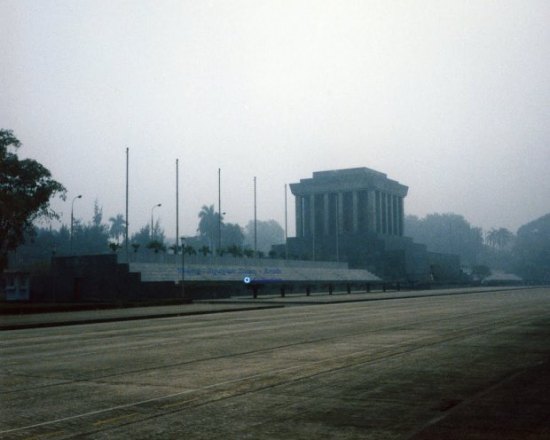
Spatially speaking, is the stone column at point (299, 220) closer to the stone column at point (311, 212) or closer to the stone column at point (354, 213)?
the stone column at point (311, 212)

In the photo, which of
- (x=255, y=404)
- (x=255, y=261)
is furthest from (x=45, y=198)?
(x=255, y=404)

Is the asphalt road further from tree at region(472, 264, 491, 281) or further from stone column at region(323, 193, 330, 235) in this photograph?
tree at region(472, 264, 491, 281)

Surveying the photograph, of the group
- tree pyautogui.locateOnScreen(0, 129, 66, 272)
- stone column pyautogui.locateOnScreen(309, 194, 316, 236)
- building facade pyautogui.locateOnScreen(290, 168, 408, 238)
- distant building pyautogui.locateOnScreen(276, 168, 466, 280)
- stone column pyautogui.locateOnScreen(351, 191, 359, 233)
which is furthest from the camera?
stone column pyautogui.locateOnScreen(309, 194, 316, 236)

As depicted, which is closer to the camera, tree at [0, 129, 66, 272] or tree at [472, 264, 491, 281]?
tree at [0, 129, 66, 272]

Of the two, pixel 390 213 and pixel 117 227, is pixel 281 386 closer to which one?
pixel 390 213

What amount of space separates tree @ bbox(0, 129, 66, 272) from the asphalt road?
35881mm

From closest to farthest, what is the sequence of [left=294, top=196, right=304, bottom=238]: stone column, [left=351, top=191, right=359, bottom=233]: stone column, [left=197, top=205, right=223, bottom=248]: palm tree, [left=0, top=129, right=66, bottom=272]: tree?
1. [left=0, top=129, right=66, bottom=272]: tree
2. [left=351, top=191, right=359, bottom=233]: stone column
3. [left=294, top=196, right=304, bottom=238]: stone column
4. [left=197, top=205, right=223, bottom=248]: palm tree

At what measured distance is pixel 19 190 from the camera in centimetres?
5438

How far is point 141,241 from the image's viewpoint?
15650 cm

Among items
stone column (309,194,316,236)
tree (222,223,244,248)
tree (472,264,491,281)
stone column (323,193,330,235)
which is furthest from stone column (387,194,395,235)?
tree (222,223,244,248)

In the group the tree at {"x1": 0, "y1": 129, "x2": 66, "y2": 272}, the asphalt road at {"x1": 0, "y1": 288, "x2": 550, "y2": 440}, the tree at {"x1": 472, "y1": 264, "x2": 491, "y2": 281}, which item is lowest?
the asphalt road at {"x1": 0, "y1": 288, "x2": 550, "y2": 440}

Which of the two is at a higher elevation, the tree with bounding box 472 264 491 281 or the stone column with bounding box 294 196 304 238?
the stone column with bounding box 294 196 304 238

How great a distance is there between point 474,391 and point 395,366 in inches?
117

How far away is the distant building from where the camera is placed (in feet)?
399
